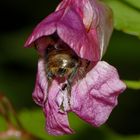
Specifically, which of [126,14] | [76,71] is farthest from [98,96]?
[126,14]

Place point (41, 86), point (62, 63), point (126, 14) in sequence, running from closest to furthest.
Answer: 1. point (62, 63)
2. point (41, 86)
3. point (126, 14)

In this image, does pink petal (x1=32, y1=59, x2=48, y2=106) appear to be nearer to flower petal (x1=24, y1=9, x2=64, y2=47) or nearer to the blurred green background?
flower petal (x1=24, y1=9, x2=64, y2=47)

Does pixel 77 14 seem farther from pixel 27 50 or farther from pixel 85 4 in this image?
pixel 27 50

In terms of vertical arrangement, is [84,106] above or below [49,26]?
below

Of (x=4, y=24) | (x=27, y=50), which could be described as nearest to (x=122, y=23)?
(x=27, y=50)

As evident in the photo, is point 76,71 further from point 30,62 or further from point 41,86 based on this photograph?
point 30,62

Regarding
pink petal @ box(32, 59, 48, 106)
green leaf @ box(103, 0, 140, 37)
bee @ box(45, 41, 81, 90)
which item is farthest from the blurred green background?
bee @ box(45, 41, 81, 90)
